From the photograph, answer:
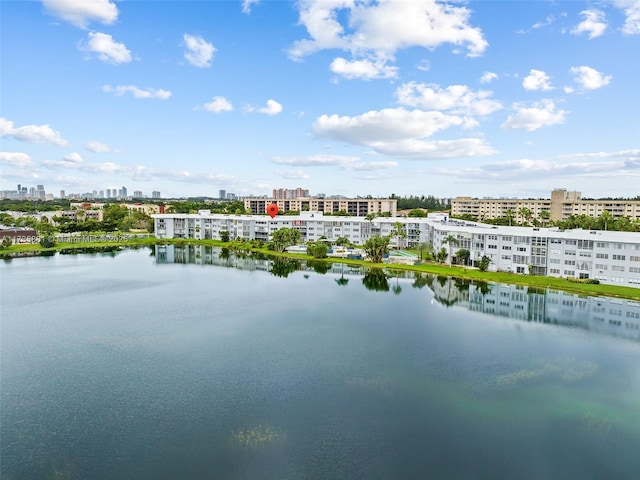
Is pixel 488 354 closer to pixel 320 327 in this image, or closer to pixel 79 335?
pixel 320 327

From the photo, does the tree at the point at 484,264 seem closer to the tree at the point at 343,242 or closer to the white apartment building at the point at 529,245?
the white apartment building at the point at 529,245

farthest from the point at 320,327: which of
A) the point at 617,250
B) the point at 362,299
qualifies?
the point at 617,250

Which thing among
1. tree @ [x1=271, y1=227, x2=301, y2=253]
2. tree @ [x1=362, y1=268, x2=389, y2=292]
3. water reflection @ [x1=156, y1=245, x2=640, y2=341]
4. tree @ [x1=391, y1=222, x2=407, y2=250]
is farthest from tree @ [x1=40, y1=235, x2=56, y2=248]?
tree @ [x1=391, y1=222, x2=407, y2=250]

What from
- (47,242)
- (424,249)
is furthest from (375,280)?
(47,242)

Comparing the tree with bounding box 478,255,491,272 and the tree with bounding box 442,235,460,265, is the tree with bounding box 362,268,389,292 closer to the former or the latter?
the tree with bounding box 442,235,460,265

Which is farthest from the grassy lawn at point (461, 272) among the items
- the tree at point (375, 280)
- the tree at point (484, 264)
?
the tree at point (375, 280)

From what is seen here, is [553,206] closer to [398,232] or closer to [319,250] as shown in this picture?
[398,232]
